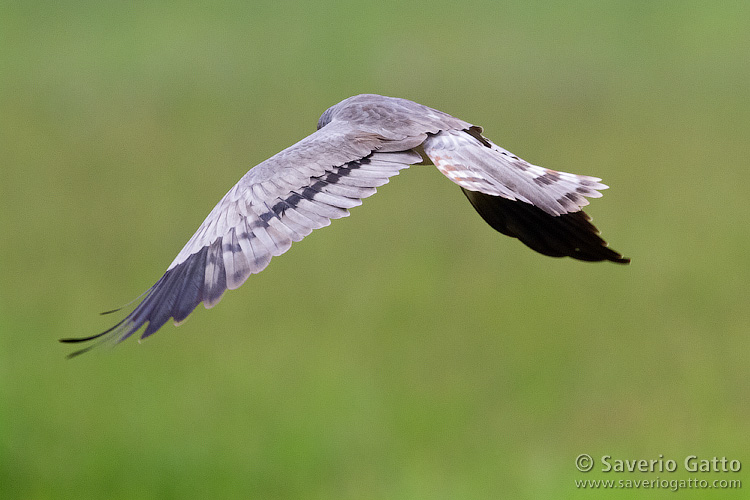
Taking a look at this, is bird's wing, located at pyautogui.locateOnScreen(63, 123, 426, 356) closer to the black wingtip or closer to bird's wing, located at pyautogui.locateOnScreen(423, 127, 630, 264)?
bird's wing, located at pyautogui.locateOnScreen(423, 127, 630, 264)

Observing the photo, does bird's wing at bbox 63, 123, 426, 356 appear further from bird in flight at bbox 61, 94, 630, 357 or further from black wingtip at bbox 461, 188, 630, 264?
black wingtip at bbox 461, 188, 630, 264

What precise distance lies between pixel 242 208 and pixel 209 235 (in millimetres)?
79

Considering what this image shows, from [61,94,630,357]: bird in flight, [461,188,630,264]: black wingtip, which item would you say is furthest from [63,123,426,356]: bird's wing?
[461,188,630,264]: black wingtip

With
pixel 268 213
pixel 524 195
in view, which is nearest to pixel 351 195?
pixel 268 213

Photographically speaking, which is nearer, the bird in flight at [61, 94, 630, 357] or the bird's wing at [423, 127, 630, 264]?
the bird in flight at [61, 94, 630, 357]

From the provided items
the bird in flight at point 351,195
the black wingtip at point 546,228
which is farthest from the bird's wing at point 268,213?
the black wingtip at point 546,228

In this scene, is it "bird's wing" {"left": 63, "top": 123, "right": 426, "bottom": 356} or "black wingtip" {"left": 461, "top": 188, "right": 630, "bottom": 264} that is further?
"black wingtip" {"left": 461, "top": 188, "right": 630, "bottom": 264}

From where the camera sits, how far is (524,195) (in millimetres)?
1728

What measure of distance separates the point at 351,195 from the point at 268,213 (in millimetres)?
157

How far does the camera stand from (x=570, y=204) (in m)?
1.77

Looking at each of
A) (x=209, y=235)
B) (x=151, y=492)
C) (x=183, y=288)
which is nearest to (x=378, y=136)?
(x=209, y=235)

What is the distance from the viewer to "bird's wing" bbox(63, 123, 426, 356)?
59.1 inches

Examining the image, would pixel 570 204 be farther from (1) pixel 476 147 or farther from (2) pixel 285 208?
(2) pixel 285 208

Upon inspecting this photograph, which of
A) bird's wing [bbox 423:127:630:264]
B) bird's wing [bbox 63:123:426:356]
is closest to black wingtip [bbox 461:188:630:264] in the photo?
bird's wing [bbox 423:127:630:264]
